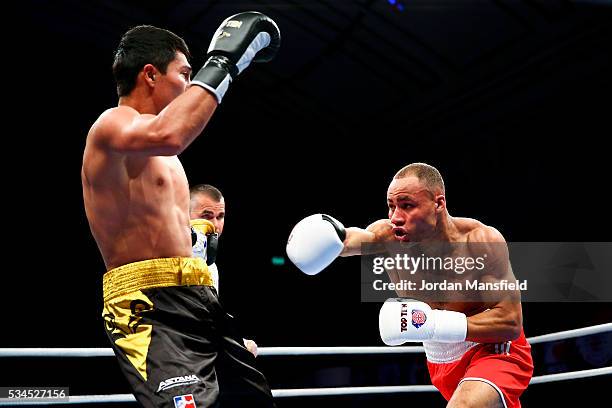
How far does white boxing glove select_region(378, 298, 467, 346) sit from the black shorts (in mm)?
826

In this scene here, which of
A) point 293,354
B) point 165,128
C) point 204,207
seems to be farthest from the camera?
point 293,354

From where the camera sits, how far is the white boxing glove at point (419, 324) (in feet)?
7.89

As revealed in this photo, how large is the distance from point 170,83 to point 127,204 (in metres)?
0.35

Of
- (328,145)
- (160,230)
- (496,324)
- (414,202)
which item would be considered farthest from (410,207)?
(328,145)

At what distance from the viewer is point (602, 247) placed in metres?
6.36

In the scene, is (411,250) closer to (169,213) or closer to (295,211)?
(169,213)

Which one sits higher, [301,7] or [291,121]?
[301,7]

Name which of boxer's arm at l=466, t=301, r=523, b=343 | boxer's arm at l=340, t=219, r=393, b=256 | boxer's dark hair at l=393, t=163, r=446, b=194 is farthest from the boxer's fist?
boxer's arm at l=466, t=301, r=523, b=343

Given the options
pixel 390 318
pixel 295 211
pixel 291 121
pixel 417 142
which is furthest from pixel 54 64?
pixel 390 318

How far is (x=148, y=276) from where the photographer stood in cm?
166

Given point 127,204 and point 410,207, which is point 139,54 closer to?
point 127,204

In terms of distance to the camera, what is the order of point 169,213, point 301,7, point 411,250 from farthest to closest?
point 301,7 → point 411,250 → point 169,213

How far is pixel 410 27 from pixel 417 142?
167 cm

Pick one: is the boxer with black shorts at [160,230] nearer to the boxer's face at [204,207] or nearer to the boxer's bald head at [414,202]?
the boxer's bald head at [414,202]
